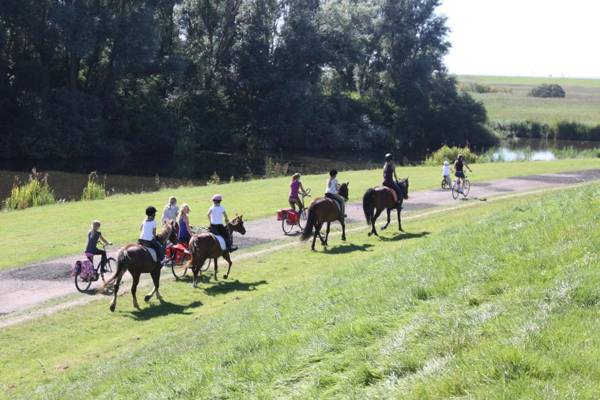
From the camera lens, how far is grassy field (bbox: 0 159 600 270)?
25.2m

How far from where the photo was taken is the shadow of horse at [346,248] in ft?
72.3

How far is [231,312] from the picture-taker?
14.9 metres

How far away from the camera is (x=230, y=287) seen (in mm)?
18781

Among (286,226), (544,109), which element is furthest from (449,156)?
(544,109)

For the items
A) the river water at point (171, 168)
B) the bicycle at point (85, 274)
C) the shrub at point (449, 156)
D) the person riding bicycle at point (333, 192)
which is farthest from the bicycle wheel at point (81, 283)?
the shrub at point (449, 156)

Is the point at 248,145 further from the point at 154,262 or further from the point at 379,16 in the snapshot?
the point at 154,262

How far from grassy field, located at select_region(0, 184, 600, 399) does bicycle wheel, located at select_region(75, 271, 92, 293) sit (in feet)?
7.82

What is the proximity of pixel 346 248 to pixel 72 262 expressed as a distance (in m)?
8.99

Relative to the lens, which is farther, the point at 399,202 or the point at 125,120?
the point at 125,120

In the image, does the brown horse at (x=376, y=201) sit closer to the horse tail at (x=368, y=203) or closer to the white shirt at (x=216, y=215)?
the horse tail at (x=368, y=203)

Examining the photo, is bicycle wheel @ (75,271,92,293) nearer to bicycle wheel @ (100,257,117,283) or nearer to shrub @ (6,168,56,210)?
bicycle wheel @ (100,257,117,283)

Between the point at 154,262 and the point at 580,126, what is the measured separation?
85827 millimetres

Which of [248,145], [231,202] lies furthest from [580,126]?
[231,202]

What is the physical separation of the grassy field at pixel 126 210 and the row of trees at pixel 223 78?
101ft
